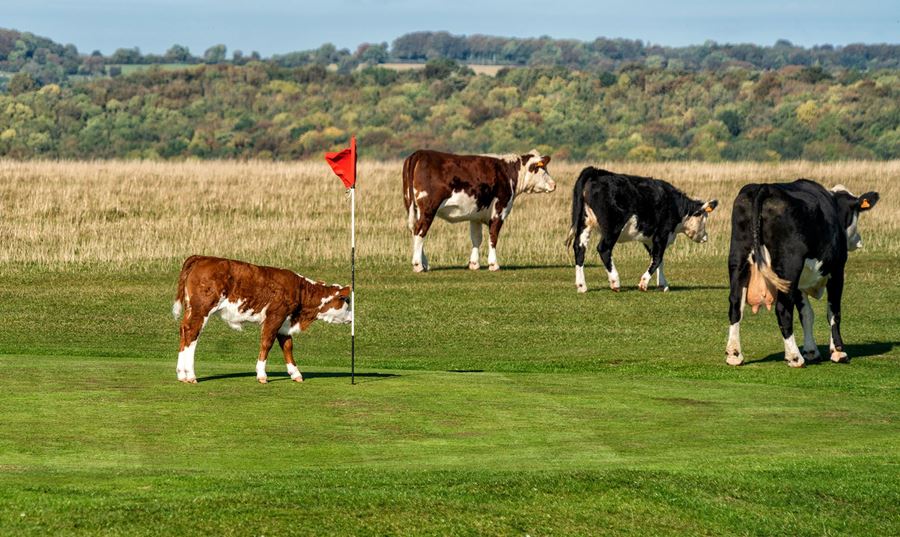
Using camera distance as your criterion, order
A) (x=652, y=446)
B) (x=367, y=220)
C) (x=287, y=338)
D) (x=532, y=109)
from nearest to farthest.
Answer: (x=652, y=446), (x=287, y=338), (x=367, y=220), (x=532, y=109)

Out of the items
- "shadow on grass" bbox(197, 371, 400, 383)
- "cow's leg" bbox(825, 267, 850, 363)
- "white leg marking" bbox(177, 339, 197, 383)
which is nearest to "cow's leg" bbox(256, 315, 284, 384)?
"shadow on grass" bbox(197, 371, 400, 383)

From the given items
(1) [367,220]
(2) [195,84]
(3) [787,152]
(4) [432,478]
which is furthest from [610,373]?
(2) [195,84]

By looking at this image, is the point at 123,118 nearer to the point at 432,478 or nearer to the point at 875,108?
the point at 875,108

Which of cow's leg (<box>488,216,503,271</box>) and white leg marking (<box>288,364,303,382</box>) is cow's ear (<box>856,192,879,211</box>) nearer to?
white leg marking (<box>288,364,303,382</box>)

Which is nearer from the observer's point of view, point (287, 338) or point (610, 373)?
point (287, 338)

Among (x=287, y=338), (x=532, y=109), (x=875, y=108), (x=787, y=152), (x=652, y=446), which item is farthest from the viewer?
(x=532, y=109)

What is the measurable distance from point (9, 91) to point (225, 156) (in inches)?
1609

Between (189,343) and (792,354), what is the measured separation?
7.86 metres

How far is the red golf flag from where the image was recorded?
17109 mm

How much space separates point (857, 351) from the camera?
70.1ft

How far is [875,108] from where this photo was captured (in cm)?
10894

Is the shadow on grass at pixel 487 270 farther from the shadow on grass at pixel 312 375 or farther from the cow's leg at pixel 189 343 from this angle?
the cow's leg at pixel 189 343

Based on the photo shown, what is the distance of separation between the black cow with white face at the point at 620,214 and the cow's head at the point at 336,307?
1263cm

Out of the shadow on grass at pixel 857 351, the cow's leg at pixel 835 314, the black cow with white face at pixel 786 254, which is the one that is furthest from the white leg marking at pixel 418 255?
the cow's leg at pixel 835 314
